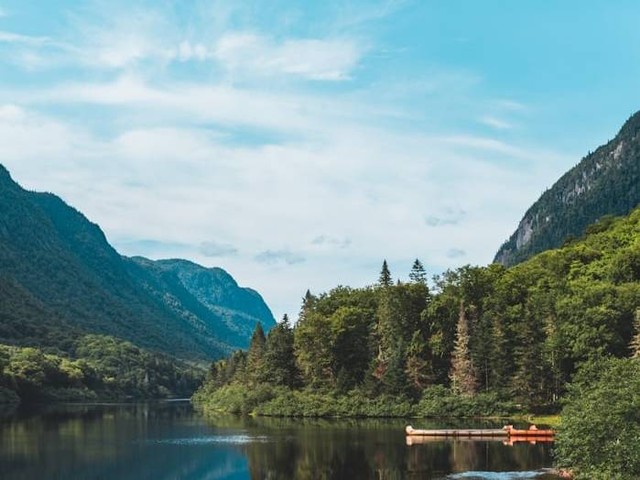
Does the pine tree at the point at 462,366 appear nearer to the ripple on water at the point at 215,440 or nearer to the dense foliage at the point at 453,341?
the dense foliage at the point at 453,341

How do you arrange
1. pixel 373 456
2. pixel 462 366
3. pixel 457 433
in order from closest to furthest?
pixel 373 456, pixel 457 433, pixel 462 366

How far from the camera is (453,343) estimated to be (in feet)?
401

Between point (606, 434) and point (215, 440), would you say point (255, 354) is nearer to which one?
point (215, 440)

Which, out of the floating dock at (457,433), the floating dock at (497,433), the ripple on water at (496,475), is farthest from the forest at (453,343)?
the ripple on water at (496,475)

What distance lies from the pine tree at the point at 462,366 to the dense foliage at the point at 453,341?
146 millimetres

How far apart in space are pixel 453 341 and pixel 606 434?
7746cm

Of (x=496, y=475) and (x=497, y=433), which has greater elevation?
(x=497, y=433)

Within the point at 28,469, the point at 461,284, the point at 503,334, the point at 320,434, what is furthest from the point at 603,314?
the point at 28,469

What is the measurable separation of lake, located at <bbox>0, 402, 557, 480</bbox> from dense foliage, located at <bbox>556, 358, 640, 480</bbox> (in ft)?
17.7

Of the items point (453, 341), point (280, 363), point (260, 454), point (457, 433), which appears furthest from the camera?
point (280, 363)

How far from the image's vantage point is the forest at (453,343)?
104625 millimetres

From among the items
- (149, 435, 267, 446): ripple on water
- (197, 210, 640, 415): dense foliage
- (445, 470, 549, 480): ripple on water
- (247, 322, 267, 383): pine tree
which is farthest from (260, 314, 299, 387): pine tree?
(445, 470, 549, 480): ripple on water

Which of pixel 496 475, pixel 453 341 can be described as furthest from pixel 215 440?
pixel 453 341

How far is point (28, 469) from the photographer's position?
196ft
